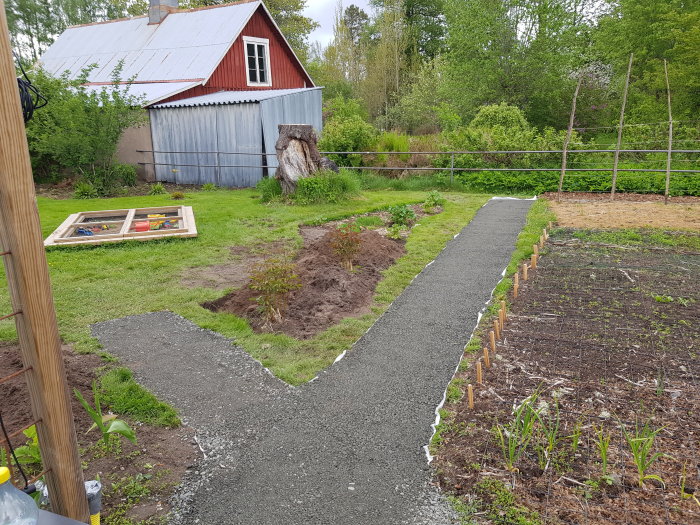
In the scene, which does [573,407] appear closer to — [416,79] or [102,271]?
[102,271]

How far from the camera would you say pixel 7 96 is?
169 cm

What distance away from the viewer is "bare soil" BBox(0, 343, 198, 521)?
269cm

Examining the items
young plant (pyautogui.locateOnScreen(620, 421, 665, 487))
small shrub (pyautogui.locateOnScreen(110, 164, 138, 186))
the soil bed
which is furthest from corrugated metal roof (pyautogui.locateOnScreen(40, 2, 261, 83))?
young plant (pyautogui.locateOnScreen(620, 421, 665, 487))

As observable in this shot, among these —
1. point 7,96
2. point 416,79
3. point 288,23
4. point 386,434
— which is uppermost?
point 288,23

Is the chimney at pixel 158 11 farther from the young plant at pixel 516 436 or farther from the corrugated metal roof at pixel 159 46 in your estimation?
the young plant at pixel 516 436

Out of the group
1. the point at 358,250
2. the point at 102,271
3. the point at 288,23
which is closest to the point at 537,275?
the point at 358,250

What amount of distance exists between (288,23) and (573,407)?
30.8 m

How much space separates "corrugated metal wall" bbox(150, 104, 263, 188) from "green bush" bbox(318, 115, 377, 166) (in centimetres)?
205

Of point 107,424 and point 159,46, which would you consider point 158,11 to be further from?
point 107,424

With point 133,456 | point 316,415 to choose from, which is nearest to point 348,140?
point 316,415

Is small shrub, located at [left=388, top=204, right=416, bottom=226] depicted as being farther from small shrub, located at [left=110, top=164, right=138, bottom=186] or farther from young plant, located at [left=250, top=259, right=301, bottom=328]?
small shrub, located at [left=110, top=164, right=138, bottom=186]

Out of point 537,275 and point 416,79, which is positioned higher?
point 416,79

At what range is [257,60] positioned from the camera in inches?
729

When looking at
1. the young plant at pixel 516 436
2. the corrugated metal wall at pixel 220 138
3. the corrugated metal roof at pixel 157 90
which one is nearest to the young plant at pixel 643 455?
the young plant at pixel 516 436
